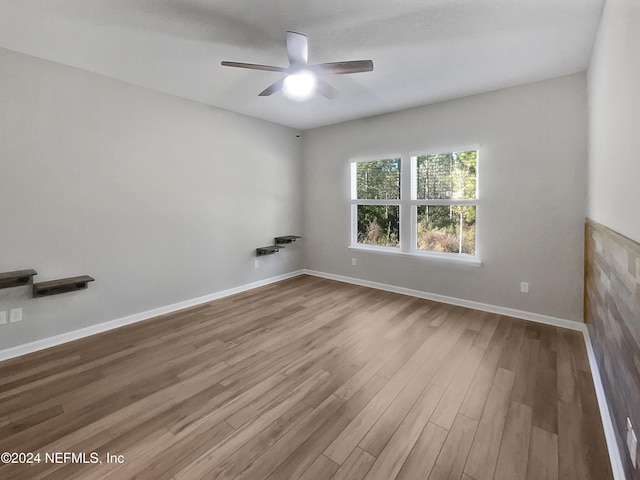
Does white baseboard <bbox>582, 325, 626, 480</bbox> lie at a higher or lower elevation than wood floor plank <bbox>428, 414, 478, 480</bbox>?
higher

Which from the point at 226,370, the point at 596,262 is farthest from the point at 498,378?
the point at 226,370

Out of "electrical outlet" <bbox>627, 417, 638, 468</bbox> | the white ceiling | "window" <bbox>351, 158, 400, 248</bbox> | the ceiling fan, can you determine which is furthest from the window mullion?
"electrical outlet" <bbox>627, 417, 638, 468</bbox>

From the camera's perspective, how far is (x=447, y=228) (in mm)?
3971

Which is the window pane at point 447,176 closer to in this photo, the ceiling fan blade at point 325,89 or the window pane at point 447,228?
the window pane at point 447,228

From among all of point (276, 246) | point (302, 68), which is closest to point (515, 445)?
point (302, 68)

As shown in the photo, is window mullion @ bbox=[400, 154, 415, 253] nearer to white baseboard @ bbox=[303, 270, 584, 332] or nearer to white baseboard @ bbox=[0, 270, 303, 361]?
white baseboard @ bbox=[303, 270, 584, 332]

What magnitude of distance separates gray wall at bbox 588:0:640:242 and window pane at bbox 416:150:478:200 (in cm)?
134

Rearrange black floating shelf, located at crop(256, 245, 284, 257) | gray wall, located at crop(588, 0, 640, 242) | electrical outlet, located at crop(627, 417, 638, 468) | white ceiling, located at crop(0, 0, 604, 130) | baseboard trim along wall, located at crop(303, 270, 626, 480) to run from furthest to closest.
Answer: black floating shelf, located at crop(256, 245, 284, 257)
white ceiling, located at crop(0, 0, 604, 130)
baseboard trim along wall, located at crop(303, 270, 626, 480)
gray wall, located at crop(588, 0, 640, 242)
electrical outlet, located at crop(627, 417, 638, 468)

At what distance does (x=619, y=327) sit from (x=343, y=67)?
2.34 metres

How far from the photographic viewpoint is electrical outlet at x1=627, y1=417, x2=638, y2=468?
1160mm

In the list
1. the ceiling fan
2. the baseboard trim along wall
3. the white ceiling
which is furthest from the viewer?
the ceiling fan

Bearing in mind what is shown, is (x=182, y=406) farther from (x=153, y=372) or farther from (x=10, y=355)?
(x=10, y=355)

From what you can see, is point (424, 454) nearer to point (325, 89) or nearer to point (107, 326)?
point (325, 89)

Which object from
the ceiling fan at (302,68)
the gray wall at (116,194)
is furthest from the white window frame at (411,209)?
the gray wall at (116,194)
